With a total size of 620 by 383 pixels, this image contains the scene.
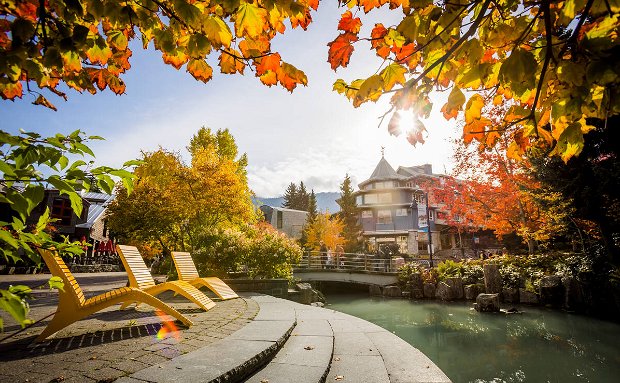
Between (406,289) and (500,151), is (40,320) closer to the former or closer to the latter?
(406,289)

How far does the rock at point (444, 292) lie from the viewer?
1495 centimetres

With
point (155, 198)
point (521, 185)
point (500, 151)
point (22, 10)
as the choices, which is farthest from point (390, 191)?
point (22, 10)

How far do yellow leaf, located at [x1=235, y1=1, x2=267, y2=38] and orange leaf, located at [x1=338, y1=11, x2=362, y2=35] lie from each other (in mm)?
671

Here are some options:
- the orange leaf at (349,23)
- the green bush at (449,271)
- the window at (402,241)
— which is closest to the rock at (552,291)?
the green bush at (449,271)

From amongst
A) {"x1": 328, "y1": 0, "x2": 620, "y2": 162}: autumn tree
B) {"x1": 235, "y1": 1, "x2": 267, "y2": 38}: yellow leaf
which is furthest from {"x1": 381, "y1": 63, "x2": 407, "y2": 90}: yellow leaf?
{"x1": 235, "y1": 1, "x2": 267, "y2": 38}: yellow leaf

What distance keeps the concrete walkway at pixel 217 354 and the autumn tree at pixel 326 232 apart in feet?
94.9

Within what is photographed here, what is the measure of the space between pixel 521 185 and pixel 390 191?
26869mm

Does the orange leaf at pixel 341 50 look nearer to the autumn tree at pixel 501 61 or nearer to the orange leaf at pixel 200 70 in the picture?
the autumn tree at pixel 501 61

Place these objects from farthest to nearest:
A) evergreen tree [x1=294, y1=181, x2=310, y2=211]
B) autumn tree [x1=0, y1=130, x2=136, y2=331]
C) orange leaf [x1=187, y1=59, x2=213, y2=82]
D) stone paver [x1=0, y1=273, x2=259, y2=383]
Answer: evergreen tree [x1=294, y1=181, x2=310, y2=211] → stone paver [x1=0, y1=273, x2=259, y2=383] → orange leaf [x1=187, y1=59, x2=213, y2=82] → autumn tree [x1=0, y1=130, x2=136, y2=331]

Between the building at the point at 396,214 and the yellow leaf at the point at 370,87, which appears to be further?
the building at the point at 396,214

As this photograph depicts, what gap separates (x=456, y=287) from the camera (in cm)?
1506

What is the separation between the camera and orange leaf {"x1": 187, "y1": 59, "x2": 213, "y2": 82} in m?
2.74

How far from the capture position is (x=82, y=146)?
1.53m

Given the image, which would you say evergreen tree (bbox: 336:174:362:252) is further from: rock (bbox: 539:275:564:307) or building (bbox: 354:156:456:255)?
rock (bbox: 539:275:564:307)
